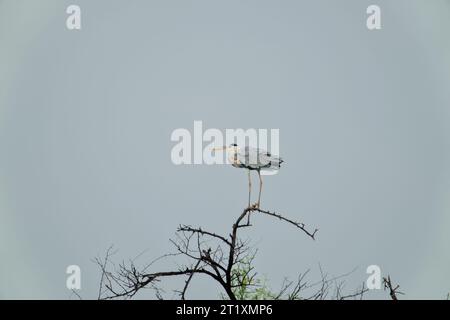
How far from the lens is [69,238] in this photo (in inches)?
5586

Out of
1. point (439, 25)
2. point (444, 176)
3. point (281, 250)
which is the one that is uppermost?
point (439, 25)

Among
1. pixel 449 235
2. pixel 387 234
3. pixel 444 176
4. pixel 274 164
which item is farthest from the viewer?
pixel 444 176

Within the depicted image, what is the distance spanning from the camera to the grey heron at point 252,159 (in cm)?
666

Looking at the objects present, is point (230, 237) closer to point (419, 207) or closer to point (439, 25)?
point (439, 25)

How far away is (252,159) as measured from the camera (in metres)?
6.66

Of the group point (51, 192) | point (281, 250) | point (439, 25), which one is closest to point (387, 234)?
point (281, 250)

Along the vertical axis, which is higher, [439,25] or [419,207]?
[439,25]

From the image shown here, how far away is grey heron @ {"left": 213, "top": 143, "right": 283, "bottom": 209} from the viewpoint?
6664mm
